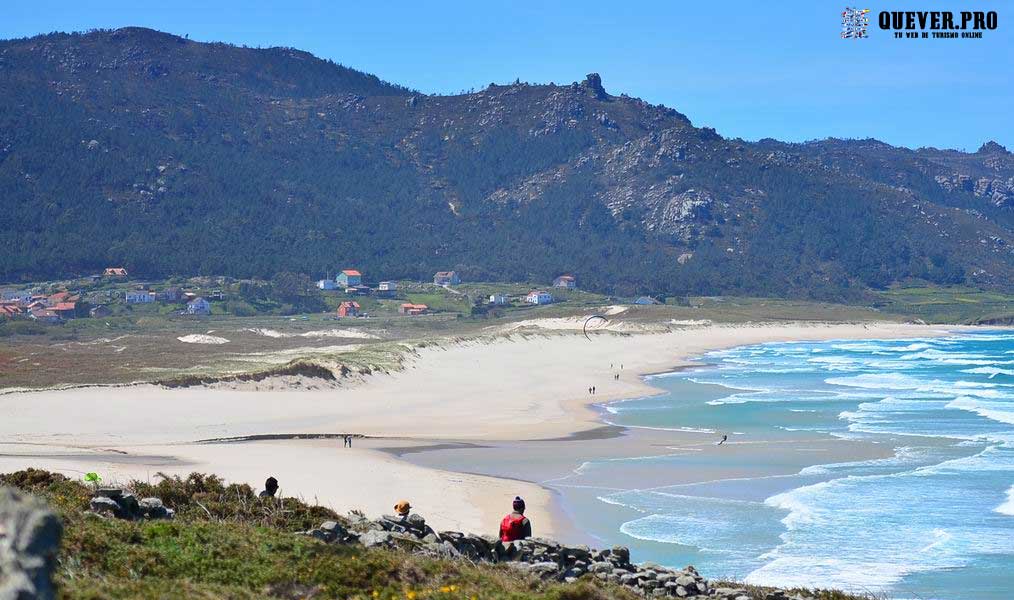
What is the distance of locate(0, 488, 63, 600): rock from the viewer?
5.50 meters

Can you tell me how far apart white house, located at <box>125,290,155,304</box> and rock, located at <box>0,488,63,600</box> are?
106 metres

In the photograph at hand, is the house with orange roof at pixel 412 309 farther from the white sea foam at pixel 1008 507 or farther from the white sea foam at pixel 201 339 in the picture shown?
the white sea foam at pixel 1008 507

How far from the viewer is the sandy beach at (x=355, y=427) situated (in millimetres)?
24297

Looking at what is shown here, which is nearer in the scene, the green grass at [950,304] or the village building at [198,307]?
the village building at [198,307]

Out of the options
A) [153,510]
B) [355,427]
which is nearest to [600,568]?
[153,510]

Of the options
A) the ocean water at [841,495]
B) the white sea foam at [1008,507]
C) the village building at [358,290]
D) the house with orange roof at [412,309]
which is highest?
the village building at [358,290]

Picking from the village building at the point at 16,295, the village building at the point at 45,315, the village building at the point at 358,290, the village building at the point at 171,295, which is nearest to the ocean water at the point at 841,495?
the village building at the point at 45,315

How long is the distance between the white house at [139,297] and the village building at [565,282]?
5704 cm

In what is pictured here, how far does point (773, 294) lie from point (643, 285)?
21508 mm

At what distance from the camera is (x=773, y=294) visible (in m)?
160

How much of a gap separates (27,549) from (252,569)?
486cm

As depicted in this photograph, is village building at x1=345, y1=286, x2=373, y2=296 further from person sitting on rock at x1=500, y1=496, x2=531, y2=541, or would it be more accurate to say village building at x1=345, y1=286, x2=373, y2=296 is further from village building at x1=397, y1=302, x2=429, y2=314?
person sitting on rock at x1=500, y1=496, x2=531, y2=541

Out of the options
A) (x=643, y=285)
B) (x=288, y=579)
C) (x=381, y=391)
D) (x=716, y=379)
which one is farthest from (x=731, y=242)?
(x=288, y=579)

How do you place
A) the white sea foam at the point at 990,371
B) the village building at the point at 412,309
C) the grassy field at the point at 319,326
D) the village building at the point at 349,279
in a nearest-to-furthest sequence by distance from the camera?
the grassy field at the point at 319,326, the white sea foam at the point at 990,371, the village building at the point at 412,309, the village building at the point at 349,279
